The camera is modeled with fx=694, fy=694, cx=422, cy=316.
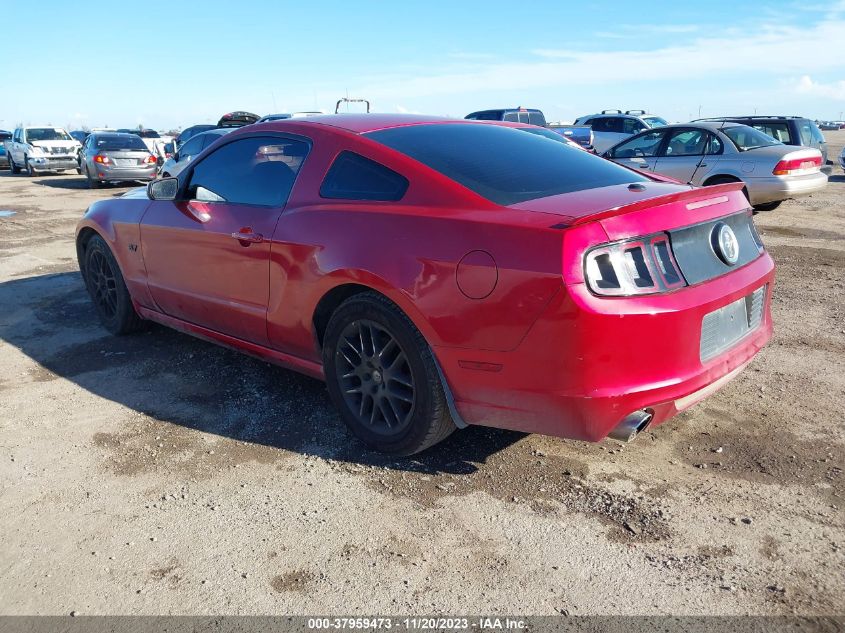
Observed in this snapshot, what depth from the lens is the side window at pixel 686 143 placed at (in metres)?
10.7

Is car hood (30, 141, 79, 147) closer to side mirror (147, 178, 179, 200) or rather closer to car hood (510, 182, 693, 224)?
side mirror (147, 178, 179, 200)

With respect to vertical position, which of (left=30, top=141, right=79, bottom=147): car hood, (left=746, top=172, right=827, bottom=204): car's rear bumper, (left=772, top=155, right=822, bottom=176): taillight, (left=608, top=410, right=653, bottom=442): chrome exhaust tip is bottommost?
(left=608, top=410, right=653, bottom=442): chrome exhaust tip

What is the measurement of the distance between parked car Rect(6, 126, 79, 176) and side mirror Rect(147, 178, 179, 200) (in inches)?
854

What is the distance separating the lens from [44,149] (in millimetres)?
23250

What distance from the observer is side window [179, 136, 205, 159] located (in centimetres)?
1565

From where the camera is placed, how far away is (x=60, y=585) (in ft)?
8.22

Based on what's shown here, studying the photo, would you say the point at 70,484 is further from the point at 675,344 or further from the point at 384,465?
the point at 675,344

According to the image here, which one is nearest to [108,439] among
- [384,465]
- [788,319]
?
[384,465]

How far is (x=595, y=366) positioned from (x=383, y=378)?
105cm

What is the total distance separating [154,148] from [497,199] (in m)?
18.6

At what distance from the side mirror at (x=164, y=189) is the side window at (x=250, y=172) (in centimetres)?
13

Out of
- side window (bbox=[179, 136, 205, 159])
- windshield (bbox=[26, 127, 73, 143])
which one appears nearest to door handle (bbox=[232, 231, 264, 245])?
side window (bbox=[179, 136, 205, 159])

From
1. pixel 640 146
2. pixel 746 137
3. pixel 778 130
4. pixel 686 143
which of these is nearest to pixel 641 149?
pixel 640 146

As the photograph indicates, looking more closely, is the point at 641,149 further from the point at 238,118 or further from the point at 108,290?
the point at 238,118
